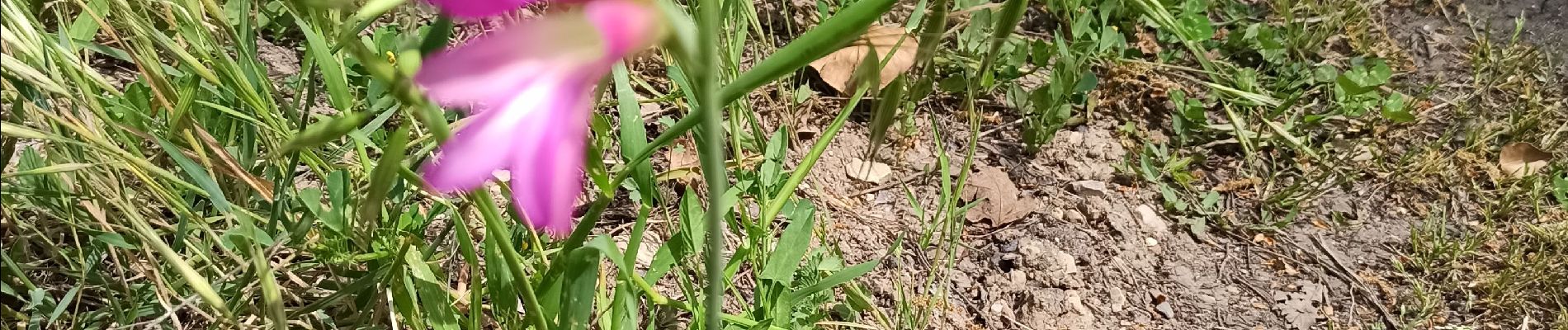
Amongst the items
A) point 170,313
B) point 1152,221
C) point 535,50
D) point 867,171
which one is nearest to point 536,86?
point 535,50

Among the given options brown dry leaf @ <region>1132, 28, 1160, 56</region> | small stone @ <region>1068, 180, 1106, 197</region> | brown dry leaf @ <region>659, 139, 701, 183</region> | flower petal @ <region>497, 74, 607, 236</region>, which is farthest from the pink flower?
brown dry leaf @ <region>1132, 28, 1160, 56</region>

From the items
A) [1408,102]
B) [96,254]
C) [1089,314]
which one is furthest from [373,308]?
[1408,102]

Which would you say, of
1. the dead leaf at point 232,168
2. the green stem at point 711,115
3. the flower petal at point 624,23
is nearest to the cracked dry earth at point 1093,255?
the dead leaf at point 232,168

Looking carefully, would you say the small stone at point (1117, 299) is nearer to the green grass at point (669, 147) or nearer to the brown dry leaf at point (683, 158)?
the green grass at point (669, 147)

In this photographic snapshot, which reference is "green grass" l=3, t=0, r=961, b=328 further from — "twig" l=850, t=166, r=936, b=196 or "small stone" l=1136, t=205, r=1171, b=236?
"small stone" l=1136, t=205, r=1171, b=236

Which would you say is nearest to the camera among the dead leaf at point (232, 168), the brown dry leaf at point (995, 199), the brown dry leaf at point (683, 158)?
the dead leaf at point (232, 168)

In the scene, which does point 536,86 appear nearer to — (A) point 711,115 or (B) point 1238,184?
(A) point 711,115

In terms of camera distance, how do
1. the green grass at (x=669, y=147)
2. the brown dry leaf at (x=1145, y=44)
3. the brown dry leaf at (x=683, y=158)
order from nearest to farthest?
the green grass at (x=669, y=147)
the brown dry leaf at (x=683, y=158)
the brown dry leaf at (x=1145, y=44)

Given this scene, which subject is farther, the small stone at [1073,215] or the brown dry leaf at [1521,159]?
the brown dry leaf at [1521,159]
